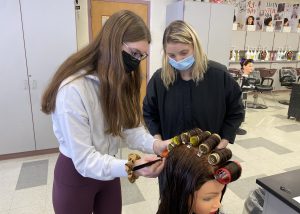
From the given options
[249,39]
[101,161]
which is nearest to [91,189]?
[101,161]

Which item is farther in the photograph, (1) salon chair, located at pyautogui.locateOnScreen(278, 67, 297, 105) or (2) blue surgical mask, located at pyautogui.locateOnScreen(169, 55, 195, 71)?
(1) salon chair, located at pyautogui.locateOnScreen(278, 67, 297, 105)

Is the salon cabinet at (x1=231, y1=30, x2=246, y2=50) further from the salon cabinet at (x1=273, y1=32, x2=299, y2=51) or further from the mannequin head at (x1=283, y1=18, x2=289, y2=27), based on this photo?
the mannequin head at (x1=283, y1=18, x2=289, y2=27)

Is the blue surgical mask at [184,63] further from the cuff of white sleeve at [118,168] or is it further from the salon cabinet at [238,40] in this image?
the salon cabinet at [238,40]

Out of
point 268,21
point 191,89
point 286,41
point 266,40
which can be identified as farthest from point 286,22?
point 191,89

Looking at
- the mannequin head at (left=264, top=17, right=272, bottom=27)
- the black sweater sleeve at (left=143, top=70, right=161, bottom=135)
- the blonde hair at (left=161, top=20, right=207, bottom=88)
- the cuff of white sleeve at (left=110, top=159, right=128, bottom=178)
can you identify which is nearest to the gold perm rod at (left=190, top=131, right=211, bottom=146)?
the cuff of white sleeve at (left=110, top=159, right=128, bottom=178)

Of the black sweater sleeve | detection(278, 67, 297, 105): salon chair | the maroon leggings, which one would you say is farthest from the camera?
detection(278, 67, 297, 105): salon chair

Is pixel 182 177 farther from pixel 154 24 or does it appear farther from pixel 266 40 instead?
pixel 266 40

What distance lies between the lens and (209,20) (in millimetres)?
4320

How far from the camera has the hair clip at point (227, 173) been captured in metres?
0.80

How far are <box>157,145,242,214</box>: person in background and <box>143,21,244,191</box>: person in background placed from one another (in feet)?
1.67

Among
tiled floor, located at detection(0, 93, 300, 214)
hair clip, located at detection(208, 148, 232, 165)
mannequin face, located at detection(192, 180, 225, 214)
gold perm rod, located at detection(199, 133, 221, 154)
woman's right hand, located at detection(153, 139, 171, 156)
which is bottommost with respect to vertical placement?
tiled floor, located at detection(0, 93, 300, 214)

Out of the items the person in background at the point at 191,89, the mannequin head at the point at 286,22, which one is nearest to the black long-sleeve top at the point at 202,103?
the person in background at the point at 191,89

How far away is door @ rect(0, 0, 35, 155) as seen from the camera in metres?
2.81

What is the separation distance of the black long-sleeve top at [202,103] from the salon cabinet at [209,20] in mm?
3000
